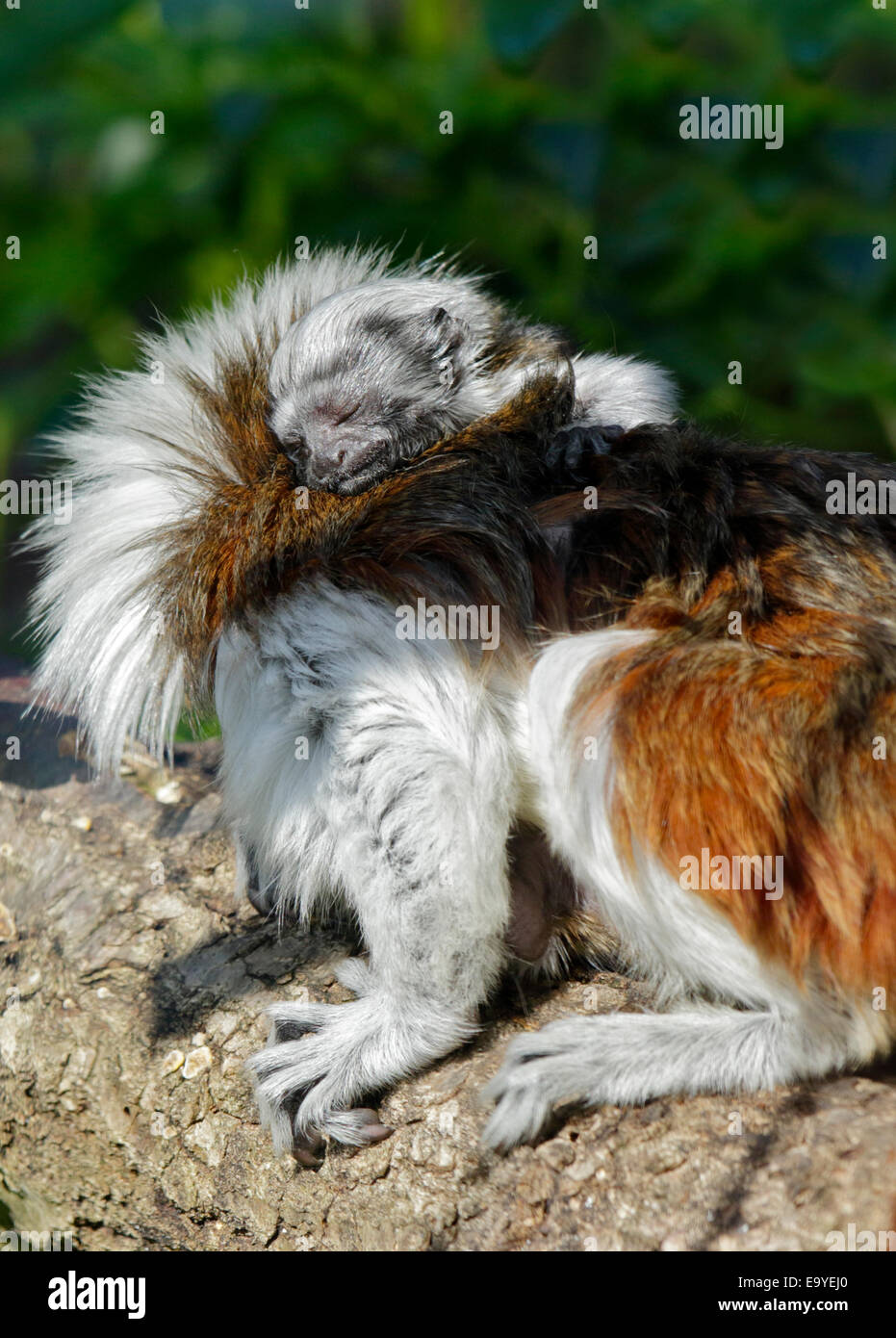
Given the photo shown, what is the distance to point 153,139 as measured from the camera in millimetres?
4422

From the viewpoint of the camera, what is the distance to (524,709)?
2365mm

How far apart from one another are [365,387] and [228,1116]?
5.10ft

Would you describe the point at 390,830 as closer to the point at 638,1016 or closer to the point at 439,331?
the point at 638,1016

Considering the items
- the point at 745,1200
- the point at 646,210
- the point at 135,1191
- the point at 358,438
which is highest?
the point at 646,210

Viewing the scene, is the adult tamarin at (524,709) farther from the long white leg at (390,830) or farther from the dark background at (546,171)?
the dark background at (546,171)

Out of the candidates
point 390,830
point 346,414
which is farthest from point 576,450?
point 390,830

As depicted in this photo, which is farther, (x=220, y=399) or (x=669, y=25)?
(x=669, y=25)

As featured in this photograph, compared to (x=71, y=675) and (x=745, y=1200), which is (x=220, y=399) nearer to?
(x=71, y=675)

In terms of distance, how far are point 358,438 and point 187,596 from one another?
1.60 ft

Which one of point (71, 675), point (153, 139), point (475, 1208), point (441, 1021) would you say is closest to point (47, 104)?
point (153, 139)

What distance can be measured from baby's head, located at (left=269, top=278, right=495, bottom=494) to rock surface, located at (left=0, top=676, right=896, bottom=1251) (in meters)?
1.14

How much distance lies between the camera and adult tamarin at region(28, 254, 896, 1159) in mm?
2066

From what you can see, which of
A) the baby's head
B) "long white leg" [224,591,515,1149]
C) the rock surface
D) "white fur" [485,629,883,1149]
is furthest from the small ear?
the rock surface

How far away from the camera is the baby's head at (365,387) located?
2.48m
